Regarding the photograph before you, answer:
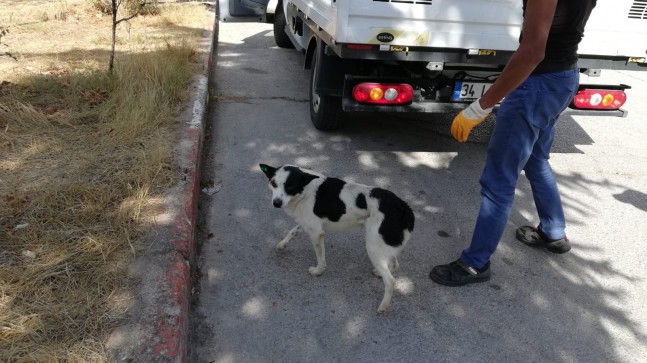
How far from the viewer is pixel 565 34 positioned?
261 cm

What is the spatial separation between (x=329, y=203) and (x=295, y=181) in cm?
24

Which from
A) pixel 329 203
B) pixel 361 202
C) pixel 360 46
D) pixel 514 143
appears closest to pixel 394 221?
pixel 361 202

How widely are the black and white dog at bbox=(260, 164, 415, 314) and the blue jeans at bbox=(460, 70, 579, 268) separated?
55cm

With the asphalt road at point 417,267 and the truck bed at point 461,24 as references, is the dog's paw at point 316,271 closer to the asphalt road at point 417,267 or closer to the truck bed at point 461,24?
the asphalt road at point 417,267

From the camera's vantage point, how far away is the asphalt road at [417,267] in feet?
8.82

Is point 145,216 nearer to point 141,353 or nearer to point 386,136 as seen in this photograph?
point 141,353

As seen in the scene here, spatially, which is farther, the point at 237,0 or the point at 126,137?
the point at 237,0

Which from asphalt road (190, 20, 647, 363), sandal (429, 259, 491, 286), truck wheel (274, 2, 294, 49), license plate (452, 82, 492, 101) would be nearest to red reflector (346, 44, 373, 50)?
license plate (452, 82, 492, 101)

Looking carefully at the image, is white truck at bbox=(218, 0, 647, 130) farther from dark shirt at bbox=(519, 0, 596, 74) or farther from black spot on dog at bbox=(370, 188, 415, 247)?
black spot on dog at bbox=(370, 188, 415, 247)

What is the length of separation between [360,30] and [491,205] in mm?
1740

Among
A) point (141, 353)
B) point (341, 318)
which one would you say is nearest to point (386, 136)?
point (341, 318)

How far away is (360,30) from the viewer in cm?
383

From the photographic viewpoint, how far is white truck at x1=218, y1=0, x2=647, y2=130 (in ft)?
12.6

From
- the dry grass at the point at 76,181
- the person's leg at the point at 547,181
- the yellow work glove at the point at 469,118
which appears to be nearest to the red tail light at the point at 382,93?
the person's leg at the point at 547,181
